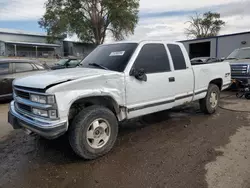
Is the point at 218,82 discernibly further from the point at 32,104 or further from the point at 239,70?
the point at 32,104

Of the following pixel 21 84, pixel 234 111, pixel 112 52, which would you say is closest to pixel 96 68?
pixel 112 52

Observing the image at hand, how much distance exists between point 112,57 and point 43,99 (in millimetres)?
1690

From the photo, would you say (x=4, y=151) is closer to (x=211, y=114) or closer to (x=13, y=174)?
(x=13, y=174)

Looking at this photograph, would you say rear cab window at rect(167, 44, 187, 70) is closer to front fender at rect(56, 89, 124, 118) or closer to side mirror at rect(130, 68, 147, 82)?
side mirror at rect(130, 68, 147, 82)

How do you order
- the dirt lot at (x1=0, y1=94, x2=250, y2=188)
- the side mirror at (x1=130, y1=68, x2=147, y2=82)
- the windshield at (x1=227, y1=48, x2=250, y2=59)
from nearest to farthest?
the dirt lot at (x1=0, y1=94, x2=250, y2=188) → the side mirror at (x1=130, y1=68, x2=147, y2=82) → the windshield at (x1=227, y1=48, x2=250, y2=59)

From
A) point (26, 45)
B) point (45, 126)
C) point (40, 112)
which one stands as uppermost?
point (26, 45)

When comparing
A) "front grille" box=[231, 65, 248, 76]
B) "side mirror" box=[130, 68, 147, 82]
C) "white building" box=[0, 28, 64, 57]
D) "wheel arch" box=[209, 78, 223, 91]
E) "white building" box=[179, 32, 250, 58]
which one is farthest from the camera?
"white building" box=[0, 28, 64, 57]

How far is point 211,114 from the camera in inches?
246

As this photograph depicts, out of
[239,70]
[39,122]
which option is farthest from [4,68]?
[239,70]

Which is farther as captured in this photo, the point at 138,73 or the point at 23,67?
the point at 23,67

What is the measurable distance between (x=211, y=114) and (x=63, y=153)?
13.8 feet

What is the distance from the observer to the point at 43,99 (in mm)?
3162

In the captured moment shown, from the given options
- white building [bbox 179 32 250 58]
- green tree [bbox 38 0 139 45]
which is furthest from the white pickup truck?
green tree [bbox 38 0 139 45]

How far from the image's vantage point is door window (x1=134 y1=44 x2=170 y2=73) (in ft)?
14.1
